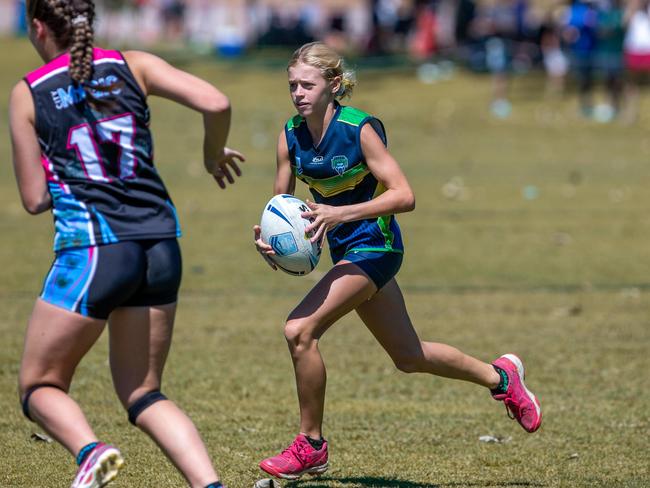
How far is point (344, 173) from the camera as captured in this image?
213 inches

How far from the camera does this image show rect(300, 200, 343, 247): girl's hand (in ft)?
16.6

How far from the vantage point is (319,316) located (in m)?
5.35

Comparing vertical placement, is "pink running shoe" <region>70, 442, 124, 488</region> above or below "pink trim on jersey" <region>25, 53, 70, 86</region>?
below

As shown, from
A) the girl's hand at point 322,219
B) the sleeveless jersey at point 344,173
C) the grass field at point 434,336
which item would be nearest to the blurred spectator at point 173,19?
the grass field at point 434,336

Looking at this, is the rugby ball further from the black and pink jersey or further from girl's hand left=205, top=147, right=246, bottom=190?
the black and pink jersey

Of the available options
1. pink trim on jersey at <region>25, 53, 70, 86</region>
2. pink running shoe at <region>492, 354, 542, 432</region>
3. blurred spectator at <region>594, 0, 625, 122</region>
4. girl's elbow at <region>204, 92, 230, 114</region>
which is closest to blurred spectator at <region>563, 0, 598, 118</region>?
blurred spectator at <region>594, 0, 625, 122</region>

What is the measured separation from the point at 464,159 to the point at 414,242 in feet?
24.8

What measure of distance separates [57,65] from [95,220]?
22.8 inches

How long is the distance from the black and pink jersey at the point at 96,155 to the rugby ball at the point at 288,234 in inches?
38.7

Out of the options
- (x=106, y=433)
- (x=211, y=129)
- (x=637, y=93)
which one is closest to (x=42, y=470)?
(x=106, y=433)

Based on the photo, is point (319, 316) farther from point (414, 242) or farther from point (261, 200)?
point (261, 200)

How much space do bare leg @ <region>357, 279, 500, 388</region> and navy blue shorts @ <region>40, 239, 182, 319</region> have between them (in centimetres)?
144

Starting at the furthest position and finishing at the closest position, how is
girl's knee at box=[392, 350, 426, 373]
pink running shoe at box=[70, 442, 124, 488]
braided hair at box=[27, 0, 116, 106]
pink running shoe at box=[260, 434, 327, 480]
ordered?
girl's knee at box=[392, 350, 426, 373], pink running shoe at box=[260, 434, 327, 480], braided hair at box=[27, 0, 116, 106], pink running shoe at box=[70, 442, 124, 488]

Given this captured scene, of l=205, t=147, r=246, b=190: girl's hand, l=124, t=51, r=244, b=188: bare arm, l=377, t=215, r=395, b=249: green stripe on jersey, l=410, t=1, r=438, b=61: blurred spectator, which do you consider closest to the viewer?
l=124, t=51, r=244, b=188: bare arm
